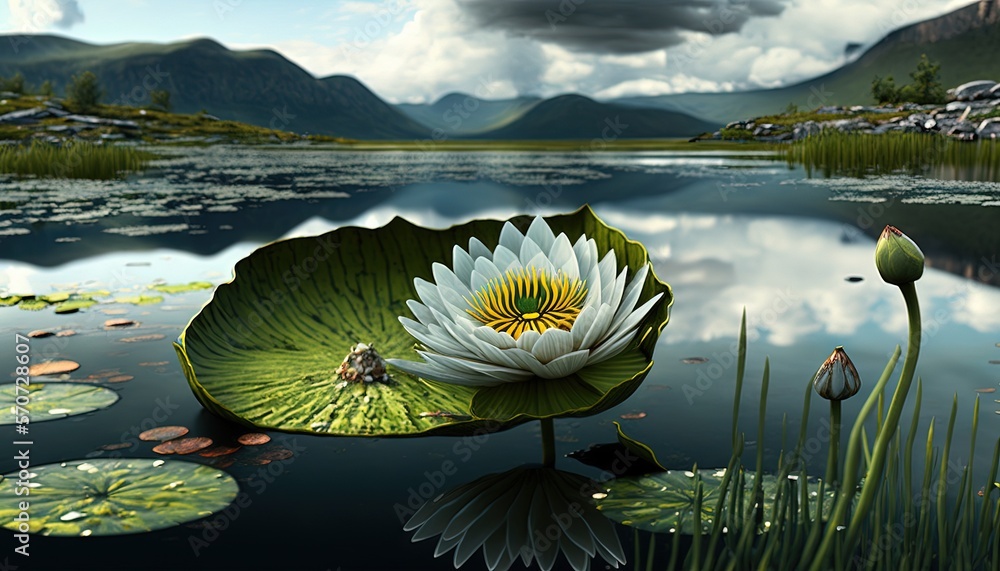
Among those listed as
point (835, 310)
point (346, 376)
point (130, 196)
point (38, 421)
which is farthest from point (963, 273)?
point (130, 196)

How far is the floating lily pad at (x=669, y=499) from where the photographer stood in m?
1.75

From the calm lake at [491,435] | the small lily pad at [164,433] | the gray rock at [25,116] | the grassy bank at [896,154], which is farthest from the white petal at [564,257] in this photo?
the gray rock at [25,116]

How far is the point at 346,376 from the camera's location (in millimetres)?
2293

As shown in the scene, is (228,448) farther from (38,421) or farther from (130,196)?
(130,196)

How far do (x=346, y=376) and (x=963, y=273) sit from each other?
16.8 ft

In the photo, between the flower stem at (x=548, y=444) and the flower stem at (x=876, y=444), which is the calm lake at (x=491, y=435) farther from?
the flower stem at (x=876, y=444)

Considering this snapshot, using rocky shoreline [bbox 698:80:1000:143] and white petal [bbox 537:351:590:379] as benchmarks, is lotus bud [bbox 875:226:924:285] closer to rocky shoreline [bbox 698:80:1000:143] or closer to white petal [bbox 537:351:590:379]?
white petal [bbox 537:351:590:379]

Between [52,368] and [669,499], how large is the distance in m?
2.58

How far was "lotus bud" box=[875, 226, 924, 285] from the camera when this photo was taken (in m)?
1.13

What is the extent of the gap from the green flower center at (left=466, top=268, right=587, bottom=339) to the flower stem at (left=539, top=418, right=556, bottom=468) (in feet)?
1.00

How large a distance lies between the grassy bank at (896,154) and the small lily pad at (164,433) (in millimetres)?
14452

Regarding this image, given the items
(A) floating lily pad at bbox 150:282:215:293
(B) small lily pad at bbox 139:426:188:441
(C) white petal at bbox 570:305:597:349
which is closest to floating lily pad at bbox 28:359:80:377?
(B) small lily pad at bbox 139:426:188:441

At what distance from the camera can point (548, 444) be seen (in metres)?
2.11

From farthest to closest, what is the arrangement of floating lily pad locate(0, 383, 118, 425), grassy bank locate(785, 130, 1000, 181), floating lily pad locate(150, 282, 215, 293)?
grassy bank locate(785, 130, 1000, 181)
floating lily pad locate(150, 282, 215, 293)
floating lily pad locate(0, 383, 118, 425)
